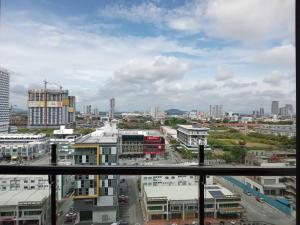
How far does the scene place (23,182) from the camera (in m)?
2.05

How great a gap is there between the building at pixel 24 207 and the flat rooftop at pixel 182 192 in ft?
2.57

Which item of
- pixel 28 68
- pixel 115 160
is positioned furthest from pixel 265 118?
pixel 28 68

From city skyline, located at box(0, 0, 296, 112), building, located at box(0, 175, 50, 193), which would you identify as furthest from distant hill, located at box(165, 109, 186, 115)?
building, located at box(0, 175, 50, 193)

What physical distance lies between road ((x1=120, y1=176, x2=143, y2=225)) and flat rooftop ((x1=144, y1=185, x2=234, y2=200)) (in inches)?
3.9

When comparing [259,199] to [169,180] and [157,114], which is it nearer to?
[169,180]

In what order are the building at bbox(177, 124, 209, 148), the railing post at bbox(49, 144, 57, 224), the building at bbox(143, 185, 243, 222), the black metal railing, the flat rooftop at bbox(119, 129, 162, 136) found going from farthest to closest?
the flat rooftop at bbox(119, 129, 162, 136), the building at bbox(177, 124, 209, 148), the building at bbox(143, 185, 243, 222), the railing post at bbox(49, 144, 57, 224), the black metal railing

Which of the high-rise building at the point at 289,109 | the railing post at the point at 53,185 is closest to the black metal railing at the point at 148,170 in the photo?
the railing post at the point at 53,185

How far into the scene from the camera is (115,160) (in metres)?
2.07

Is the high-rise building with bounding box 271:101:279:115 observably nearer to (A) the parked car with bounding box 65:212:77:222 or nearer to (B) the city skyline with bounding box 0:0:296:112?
(B) the city skyline with bounding box 0:0:296:112

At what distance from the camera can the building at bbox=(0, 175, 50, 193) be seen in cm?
200

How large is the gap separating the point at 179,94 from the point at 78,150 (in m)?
0.96

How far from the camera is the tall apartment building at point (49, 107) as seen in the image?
7.57 feet

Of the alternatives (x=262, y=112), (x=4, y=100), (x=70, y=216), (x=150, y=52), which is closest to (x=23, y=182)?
(x=70, y=216)

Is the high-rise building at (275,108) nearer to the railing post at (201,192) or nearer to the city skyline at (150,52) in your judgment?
the city skyline at (150,52)
